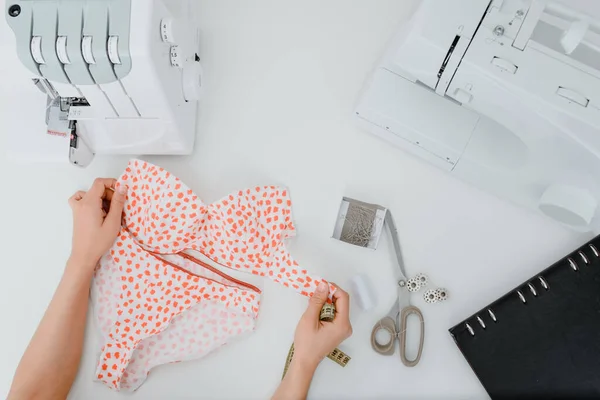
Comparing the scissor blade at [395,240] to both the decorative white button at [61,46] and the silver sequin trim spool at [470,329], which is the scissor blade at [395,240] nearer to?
the silver sequin trim spool at [470,329]

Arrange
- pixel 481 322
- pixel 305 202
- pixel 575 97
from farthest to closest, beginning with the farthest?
pixel 305 202 → pixel 481 322 → pixel 575 97

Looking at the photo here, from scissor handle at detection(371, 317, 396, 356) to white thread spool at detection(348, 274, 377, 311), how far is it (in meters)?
0.04

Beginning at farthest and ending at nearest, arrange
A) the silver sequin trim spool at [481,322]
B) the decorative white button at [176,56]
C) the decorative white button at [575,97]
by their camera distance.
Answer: the silver sequin trim spool at [481,322], the decorative white button at [176,56], the decorative white button at [575,97]

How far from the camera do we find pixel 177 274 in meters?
1.32

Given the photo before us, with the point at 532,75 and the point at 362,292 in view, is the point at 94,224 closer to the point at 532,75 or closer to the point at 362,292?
the point at 362,292

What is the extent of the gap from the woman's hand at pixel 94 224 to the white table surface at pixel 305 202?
0.09 m

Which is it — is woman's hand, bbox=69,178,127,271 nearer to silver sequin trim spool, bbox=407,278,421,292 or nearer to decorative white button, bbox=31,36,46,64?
decorative white button, bbox=31,36,46,64

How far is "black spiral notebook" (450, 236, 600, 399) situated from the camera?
123 centimetres

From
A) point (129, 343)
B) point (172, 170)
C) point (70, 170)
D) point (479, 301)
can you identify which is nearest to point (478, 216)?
point (479, 301)

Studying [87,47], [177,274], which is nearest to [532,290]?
[177,274]

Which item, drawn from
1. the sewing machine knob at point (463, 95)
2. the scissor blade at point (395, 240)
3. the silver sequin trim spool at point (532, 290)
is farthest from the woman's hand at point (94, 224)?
the silver sequin trim spool at point (532, 290)

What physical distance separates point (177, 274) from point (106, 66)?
1.62ft

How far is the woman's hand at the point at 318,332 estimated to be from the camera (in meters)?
1.23

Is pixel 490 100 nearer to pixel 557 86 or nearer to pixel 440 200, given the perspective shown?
pixel 557 86
